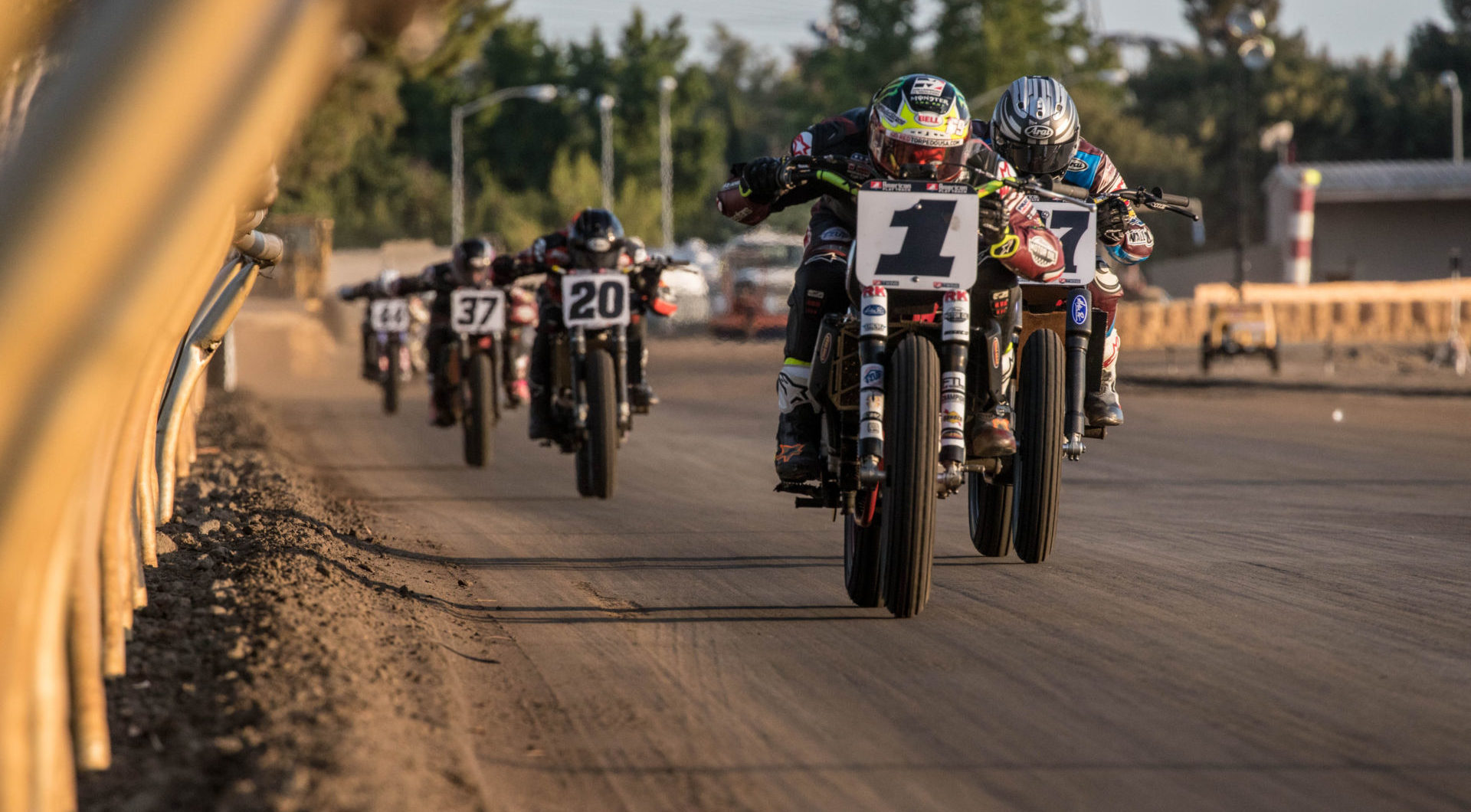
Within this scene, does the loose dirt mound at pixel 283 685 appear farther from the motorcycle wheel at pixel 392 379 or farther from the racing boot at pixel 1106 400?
the motorcycle wheel at pixel 392 379

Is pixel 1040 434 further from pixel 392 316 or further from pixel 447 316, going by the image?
pixel 392 316

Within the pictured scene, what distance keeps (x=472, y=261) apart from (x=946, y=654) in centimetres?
993

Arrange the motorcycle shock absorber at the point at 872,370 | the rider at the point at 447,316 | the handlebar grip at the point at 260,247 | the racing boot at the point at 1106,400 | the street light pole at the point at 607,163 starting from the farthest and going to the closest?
the street light pole at the point at 607,163, the rider at the point at 447,316, the racing boot at the point at 1106,400, the handlebar grip at the point at 260,247, the motorcycle shock absorber at the point at 872,370

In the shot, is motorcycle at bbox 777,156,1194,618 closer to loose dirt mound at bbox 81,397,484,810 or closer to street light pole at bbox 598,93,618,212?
loose dirt mound at bbox 81,397,484,810

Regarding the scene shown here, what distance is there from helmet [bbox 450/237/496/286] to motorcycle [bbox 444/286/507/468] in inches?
8.5

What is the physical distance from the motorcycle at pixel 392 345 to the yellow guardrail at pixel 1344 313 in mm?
19299

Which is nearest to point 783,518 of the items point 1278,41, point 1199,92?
point 1199,92

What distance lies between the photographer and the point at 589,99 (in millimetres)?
80000

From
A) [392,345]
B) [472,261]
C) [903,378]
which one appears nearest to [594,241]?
[472,261]

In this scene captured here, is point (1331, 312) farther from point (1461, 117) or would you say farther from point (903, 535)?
point (1461, 117)

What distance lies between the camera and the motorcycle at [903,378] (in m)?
6.23

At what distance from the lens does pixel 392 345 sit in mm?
20156

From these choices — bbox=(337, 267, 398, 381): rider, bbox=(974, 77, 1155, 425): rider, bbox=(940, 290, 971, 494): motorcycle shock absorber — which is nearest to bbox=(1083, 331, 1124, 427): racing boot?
bbox=(974, 77, 1155, 425): rider

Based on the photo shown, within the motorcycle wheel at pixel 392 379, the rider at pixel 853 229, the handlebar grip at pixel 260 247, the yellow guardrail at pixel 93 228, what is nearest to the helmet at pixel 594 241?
the handlebar grip at pixel 260 247
